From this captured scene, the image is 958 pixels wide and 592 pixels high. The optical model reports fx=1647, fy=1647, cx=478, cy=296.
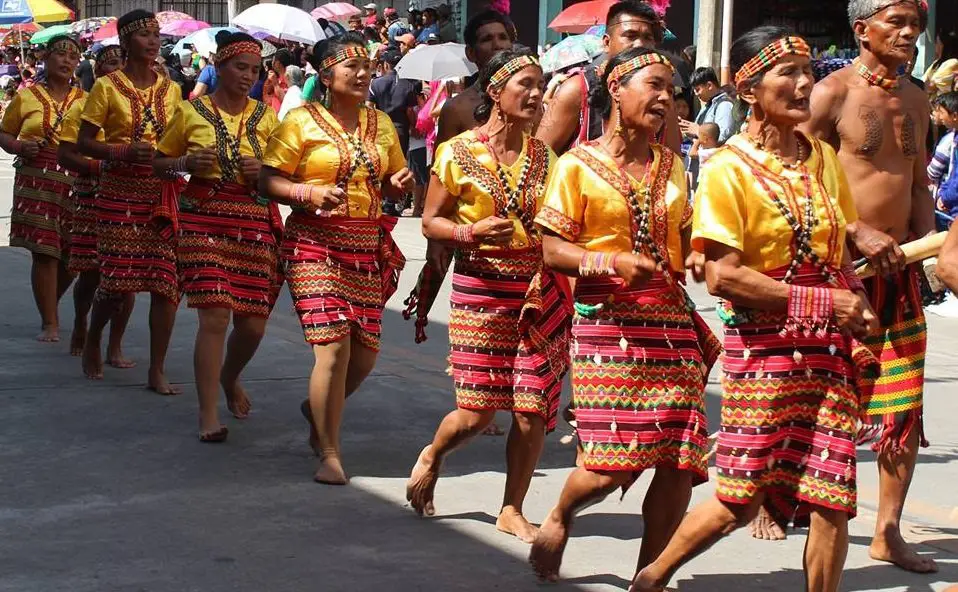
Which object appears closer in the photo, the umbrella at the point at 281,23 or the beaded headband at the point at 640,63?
the beaded headband at the point at 640,63

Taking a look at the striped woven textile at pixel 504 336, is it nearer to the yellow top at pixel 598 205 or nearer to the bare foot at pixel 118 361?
the yellow top at pixel 598 205

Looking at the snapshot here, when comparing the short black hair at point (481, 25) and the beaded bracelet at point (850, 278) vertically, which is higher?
the short black hair at point (481, 25)

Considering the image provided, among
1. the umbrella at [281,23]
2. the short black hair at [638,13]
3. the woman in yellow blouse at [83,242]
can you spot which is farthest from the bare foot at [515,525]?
the umbrella at [281,23]

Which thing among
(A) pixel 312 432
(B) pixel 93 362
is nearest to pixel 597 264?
(A) pixel 312 432

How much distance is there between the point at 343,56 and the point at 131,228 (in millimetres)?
2434

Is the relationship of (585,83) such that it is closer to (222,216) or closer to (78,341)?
(222,216)

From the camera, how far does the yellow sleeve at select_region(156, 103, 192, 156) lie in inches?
304

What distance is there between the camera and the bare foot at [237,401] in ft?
26.9

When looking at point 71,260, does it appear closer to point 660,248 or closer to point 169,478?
point 169,478

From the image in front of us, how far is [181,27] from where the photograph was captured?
31844 mm

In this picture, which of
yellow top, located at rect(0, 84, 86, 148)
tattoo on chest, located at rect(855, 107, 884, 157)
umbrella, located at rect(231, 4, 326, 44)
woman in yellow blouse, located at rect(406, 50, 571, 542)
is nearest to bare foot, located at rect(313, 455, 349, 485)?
woman in yellow blouse, located at rect(406, 50, 571, 542)

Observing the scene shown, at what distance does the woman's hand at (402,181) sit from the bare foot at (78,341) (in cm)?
364

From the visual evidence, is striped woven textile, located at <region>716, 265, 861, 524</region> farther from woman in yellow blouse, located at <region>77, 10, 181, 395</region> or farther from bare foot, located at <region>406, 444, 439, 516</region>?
woman in yellow blouse, located at <region>77, 10, 181, 395</region>

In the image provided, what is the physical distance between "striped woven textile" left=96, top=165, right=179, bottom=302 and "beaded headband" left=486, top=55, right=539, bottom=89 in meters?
3.18
